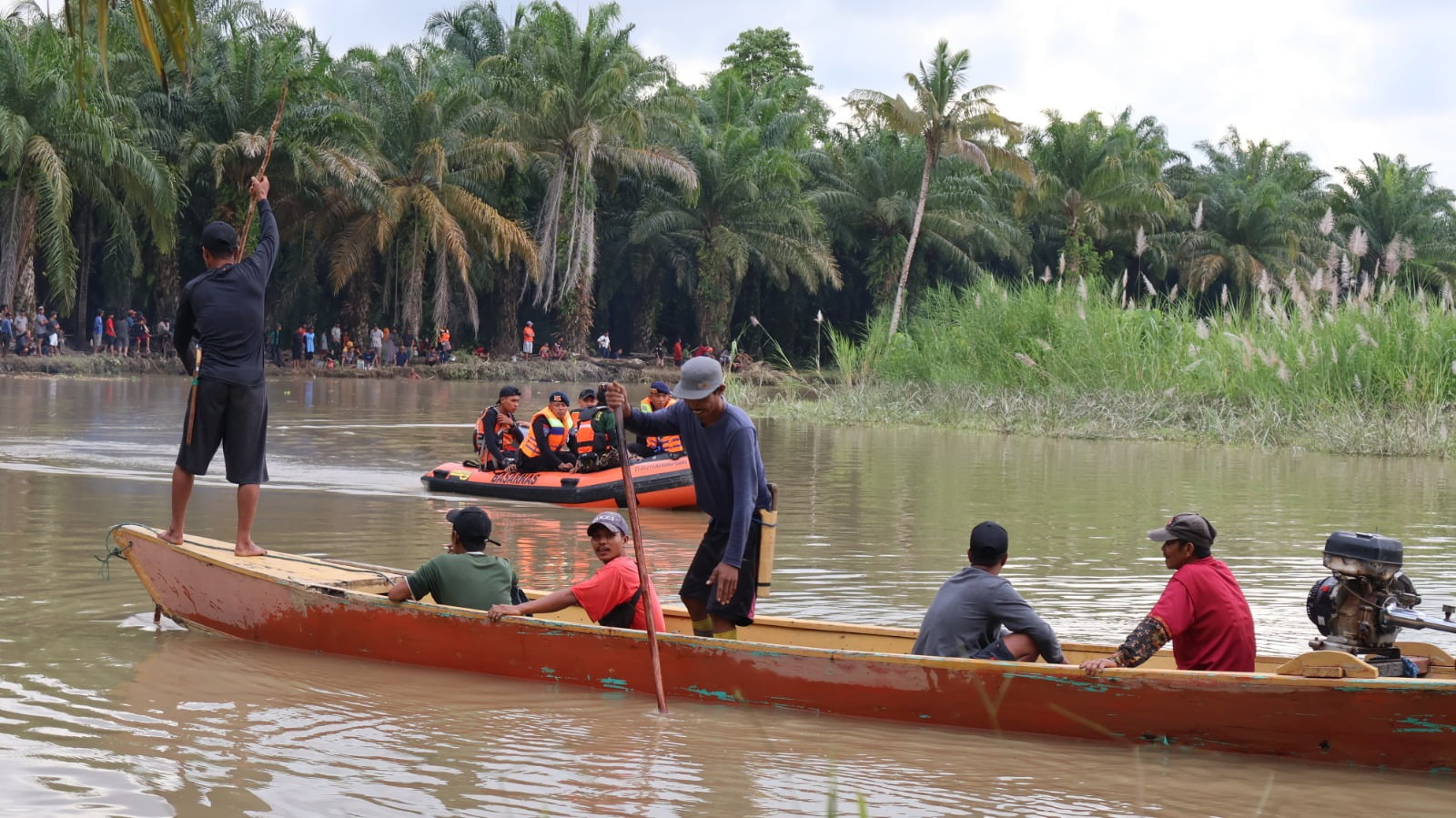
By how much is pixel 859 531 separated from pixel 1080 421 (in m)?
11.4

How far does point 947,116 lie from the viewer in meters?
39.0

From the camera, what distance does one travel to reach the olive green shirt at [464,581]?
316 inches

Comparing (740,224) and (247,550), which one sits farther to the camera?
(740,224)

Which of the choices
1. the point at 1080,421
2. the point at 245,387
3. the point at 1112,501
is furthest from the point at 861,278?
the point at 245,387

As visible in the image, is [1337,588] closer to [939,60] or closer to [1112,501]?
[1112,501]

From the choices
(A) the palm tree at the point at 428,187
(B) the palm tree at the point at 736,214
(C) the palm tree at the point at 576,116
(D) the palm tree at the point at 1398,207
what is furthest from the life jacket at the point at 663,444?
(D) the palm tree at the point at 1398,207

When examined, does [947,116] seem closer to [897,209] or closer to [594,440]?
[897,209]

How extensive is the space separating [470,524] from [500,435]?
327 inches

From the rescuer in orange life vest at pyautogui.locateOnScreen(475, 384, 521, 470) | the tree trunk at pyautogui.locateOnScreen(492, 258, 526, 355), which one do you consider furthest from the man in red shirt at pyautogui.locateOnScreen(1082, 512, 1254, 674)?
the tree trunk at pyautogui.locateOnScreen(492, 258, 526, 355)

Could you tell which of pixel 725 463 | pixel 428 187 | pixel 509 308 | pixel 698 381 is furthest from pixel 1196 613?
pixel 509 308

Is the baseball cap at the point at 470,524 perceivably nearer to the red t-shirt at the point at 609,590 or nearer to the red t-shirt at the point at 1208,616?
the red t-shirt at the point at 609,590

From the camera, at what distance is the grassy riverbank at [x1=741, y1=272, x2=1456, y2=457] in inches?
821

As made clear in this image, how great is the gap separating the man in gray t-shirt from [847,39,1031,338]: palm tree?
31100 mm

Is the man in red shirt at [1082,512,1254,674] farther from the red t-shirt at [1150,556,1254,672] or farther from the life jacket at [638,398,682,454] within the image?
the life jacket at [638,398,682,454]
